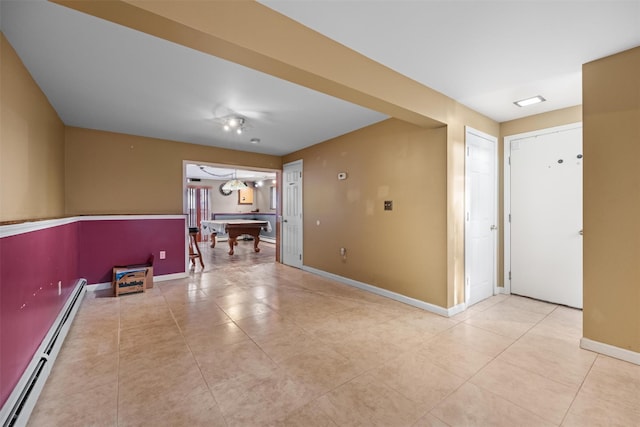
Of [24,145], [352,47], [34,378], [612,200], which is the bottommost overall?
[34,378]

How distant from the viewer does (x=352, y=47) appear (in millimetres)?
2051

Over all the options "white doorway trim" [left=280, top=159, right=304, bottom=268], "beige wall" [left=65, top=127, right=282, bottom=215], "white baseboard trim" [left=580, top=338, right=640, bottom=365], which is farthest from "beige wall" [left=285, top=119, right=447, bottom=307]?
"beige wall" [left=65, top=127, right=282, bottom=215]

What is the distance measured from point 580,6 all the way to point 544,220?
8.34 ft

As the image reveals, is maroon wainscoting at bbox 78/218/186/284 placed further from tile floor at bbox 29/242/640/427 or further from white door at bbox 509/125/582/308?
white door at bbox 509/125/582/308

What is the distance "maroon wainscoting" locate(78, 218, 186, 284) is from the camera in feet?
13.0

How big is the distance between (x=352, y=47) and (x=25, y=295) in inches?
111

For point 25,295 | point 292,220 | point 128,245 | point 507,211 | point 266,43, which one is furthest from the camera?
point 292,220

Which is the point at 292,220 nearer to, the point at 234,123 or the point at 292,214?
the point at 292,214

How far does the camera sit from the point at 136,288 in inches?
154

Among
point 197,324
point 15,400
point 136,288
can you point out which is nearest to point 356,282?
point 197,324

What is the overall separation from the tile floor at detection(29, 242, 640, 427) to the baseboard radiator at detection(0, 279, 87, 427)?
7 centimetres

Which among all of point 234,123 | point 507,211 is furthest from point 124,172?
point 507,211

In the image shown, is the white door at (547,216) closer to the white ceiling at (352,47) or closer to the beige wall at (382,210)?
the white ceiling at (352,47)

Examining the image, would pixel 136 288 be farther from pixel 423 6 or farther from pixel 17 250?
pixel 423 6
